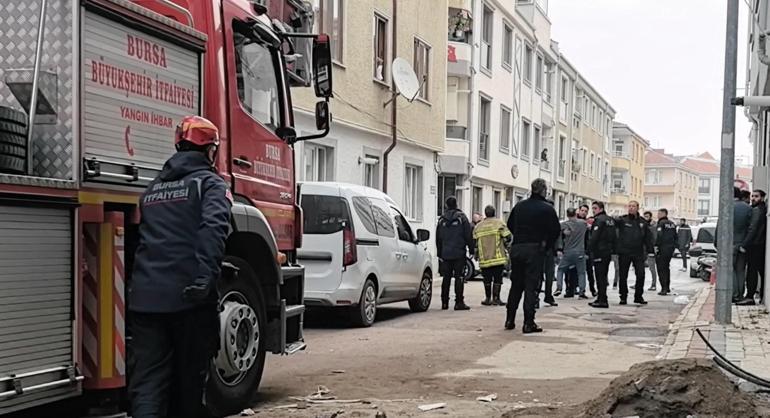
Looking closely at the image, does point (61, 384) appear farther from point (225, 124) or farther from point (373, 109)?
point (373, 109)

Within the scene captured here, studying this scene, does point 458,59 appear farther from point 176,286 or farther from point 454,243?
point 176,286

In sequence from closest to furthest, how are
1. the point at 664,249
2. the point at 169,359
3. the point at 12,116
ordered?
1. the point at 12,116
2. the point at 169,359
3. the point at 664,249

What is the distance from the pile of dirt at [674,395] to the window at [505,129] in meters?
28.7

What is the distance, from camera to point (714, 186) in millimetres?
124938

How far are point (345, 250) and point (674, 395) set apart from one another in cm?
646

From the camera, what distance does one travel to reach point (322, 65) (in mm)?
7898

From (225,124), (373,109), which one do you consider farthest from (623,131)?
(225,124)

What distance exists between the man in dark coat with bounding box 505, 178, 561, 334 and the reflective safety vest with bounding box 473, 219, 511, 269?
3.61 metres

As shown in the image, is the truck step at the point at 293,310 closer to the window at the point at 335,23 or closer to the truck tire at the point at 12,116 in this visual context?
the truck tire at the point at 12,116

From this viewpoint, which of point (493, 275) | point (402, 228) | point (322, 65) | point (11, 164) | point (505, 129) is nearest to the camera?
point (11, 164)

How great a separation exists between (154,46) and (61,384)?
211cm

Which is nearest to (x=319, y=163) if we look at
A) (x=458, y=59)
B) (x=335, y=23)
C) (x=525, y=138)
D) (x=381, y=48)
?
(x=335, y=23)

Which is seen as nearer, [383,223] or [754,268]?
[383,223]

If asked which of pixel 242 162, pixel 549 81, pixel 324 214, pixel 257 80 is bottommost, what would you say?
pixel 324 214
